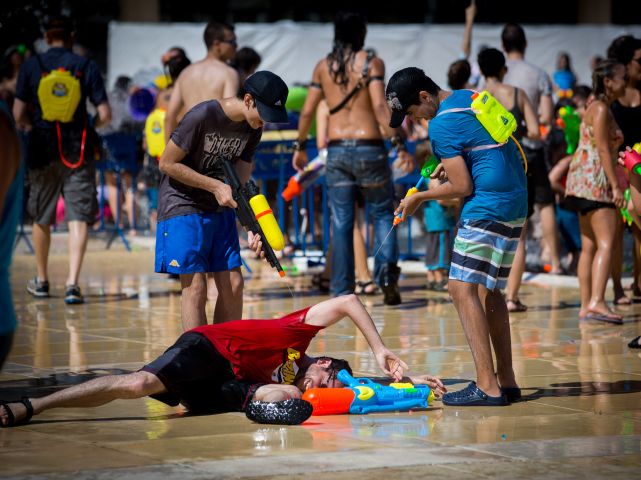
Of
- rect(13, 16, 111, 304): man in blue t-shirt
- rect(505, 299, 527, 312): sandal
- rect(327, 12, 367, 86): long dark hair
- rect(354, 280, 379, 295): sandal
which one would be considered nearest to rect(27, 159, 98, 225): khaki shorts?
rect(13, 16, 111, 304): man in blue t-shirt

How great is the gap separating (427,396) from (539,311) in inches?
187

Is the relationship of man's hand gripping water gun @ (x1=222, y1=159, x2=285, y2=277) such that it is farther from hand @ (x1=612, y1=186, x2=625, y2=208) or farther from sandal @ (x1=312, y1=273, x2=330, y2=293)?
sandal @ (x1=312, y1=273, x2=330, y2=293)

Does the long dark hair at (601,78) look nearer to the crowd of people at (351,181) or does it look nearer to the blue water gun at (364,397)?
the crowd of people at (351,181)

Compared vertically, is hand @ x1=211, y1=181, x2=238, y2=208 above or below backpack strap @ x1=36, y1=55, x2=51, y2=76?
below

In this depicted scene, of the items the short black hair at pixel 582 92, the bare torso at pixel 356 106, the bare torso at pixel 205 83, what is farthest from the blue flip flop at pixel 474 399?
the short black hair at pixel 582 92

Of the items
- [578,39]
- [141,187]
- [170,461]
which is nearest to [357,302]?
[170,461]

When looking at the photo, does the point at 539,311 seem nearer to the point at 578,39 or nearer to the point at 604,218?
the point at 604,218

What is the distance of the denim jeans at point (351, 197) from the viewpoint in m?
11.3

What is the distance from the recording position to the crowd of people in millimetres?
6629

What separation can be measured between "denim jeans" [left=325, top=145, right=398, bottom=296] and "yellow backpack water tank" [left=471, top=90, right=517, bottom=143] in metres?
4.47

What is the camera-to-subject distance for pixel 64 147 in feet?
38.9

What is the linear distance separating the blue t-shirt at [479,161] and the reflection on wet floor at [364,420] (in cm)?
106

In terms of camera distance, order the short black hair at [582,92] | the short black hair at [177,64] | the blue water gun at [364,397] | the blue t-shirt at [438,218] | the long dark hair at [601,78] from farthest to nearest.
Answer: the short black hair at [582,92] < the blue t-shirt at [438,218] < the short black hair at [177,64] < the long dark hair at [601,78] < the blue water gun at [364,397]

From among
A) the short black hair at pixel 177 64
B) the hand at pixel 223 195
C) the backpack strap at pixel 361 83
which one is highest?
the short black hair at pixel 177 64
